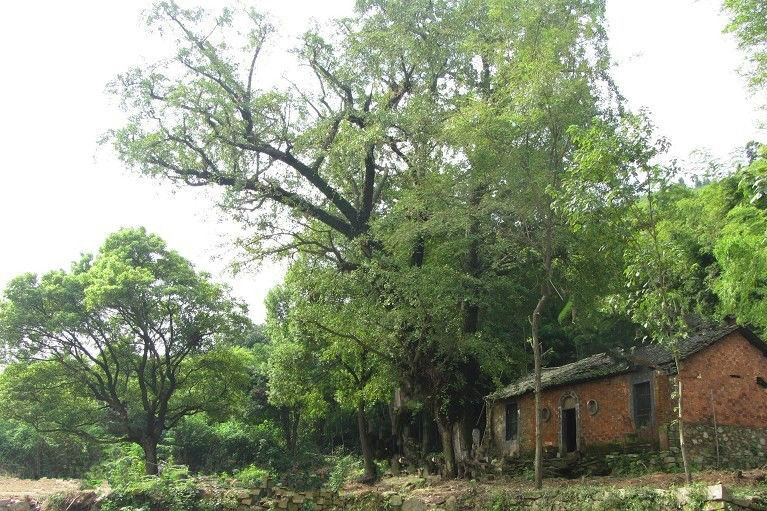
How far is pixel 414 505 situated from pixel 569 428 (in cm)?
843

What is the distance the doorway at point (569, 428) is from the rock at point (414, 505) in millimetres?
7871

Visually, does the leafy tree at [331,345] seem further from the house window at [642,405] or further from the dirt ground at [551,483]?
the house window at [642,405]

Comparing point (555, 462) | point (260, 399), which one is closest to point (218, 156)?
point (555, 462)

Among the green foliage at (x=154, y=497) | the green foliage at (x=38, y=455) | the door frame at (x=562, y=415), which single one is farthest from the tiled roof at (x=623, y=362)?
the green foliage at (x=38, y=455)

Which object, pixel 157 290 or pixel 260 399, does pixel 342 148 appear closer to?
pixel 157 290

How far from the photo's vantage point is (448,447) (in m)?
18.9

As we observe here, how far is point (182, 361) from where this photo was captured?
30.0 meters

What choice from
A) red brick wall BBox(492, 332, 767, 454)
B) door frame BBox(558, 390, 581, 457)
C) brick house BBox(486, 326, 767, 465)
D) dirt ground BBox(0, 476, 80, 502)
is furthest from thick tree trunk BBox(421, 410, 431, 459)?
dirt ground BBox(0, 476, 80, 502)

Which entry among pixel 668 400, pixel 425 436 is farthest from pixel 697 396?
pixel 425 436

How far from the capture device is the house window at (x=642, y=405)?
18.3 meters

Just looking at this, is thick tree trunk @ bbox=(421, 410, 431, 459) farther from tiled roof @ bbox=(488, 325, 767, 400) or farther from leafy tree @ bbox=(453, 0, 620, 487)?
leafy tree @ bbox=(453, 0, 620, 487)

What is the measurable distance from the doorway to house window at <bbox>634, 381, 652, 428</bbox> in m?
2.76

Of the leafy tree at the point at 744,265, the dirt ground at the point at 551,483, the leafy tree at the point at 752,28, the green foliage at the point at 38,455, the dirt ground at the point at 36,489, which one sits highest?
the leafy tree at the point at 752,28

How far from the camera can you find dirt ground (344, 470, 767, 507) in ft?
42.2
